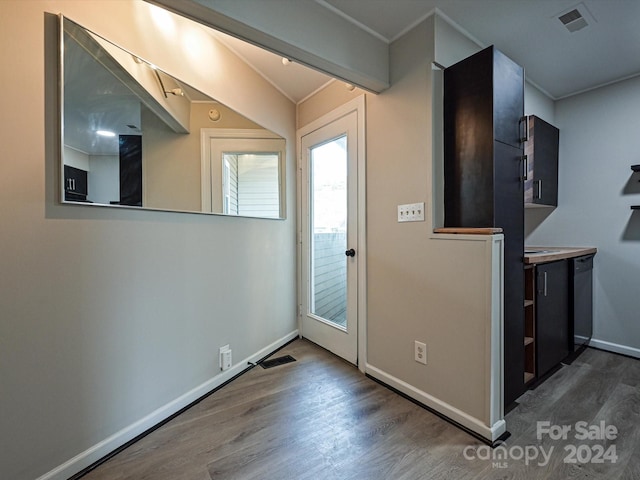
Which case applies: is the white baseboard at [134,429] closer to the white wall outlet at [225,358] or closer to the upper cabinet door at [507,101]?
the white wall outlet at [225,358]

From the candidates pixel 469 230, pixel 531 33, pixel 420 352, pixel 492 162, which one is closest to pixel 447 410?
pixel 420 352

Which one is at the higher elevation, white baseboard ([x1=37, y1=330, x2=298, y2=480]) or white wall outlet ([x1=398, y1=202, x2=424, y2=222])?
white wall outlet ([x1=398, y1=202, x2=424, y2=222])

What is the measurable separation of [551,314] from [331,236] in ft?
5.84

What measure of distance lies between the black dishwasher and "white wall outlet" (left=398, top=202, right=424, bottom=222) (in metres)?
1.56

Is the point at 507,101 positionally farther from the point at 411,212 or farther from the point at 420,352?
the point at 420,352

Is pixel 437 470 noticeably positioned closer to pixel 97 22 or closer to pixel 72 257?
pixel 72 257

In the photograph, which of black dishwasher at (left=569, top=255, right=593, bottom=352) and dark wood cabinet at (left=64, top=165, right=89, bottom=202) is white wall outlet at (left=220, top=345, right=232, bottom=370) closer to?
dark wood cabinet at (left=64, top=165, right=89, bottom=202)

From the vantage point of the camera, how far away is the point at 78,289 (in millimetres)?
1387

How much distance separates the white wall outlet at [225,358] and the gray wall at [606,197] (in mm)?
3263

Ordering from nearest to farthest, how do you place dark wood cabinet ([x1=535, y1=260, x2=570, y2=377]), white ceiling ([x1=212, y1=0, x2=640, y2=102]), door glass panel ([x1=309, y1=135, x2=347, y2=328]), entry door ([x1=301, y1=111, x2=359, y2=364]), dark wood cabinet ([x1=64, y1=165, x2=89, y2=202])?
dark wood cabinet ([x1=64, y1=165, x2=89, y2=202]) < white ceiling ([x1=212, y1=0, x2=640, y2=102]) < dark wood cabinet ([x1=535, y1=260, x2=570, y2=377]) < entry door ([x1=301, y1=111, x2=359, y2=364]) < door glass panel ([x1=309, y1=135, x2=347, y2=328])

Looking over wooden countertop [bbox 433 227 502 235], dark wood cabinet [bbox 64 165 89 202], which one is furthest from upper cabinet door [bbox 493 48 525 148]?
dark wood cabinet [bbox 64 165 89 202]

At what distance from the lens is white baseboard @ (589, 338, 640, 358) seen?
2.63 meters

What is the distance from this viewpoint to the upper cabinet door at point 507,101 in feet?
5.57

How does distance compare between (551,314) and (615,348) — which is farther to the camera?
(615,348)
